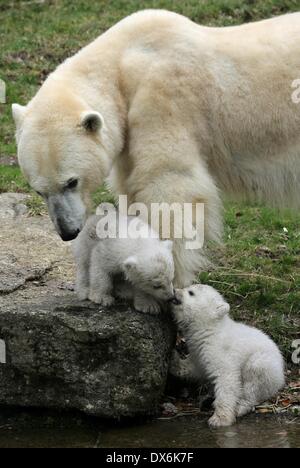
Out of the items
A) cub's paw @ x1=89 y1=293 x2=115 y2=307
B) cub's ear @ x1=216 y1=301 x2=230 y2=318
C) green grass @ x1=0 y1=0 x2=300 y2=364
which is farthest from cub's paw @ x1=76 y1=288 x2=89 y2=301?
green grass @ x1=0 y1=0 x2=300 y2=364

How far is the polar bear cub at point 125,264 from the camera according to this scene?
18.3ft

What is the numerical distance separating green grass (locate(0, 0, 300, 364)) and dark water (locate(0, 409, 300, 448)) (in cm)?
106

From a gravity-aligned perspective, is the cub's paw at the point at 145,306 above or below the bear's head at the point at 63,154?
below

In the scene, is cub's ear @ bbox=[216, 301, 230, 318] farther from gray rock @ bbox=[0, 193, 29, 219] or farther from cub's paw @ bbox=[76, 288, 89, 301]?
gray rock @ bbox=[0, 193, 29, 219]

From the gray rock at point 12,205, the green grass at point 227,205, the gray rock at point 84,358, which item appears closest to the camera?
the gray rock at point 84,358

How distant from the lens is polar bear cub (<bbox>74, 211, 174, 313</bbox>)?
5.59 meters

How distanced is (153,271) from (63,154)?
34.0 inches

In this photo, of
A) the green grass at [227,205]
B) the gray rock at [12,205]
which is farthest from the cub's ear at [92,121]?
the gray rock at [12,205]

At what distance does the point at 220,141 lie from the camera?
20.3 ft

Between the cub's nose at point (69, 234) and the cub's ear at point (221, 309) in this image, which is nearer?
the cub's nose at point (69, 234)

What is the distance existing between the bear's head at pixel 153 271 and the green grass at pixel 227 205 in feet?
4.07

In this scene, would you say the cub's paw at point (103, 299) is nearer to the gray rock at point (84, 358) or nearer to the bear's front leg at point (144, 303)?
the gray rock at point (84, 358)

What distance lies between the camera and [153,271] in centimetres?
555

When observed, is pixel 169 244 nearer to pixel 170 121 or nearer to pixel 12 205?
pixel 170 121
